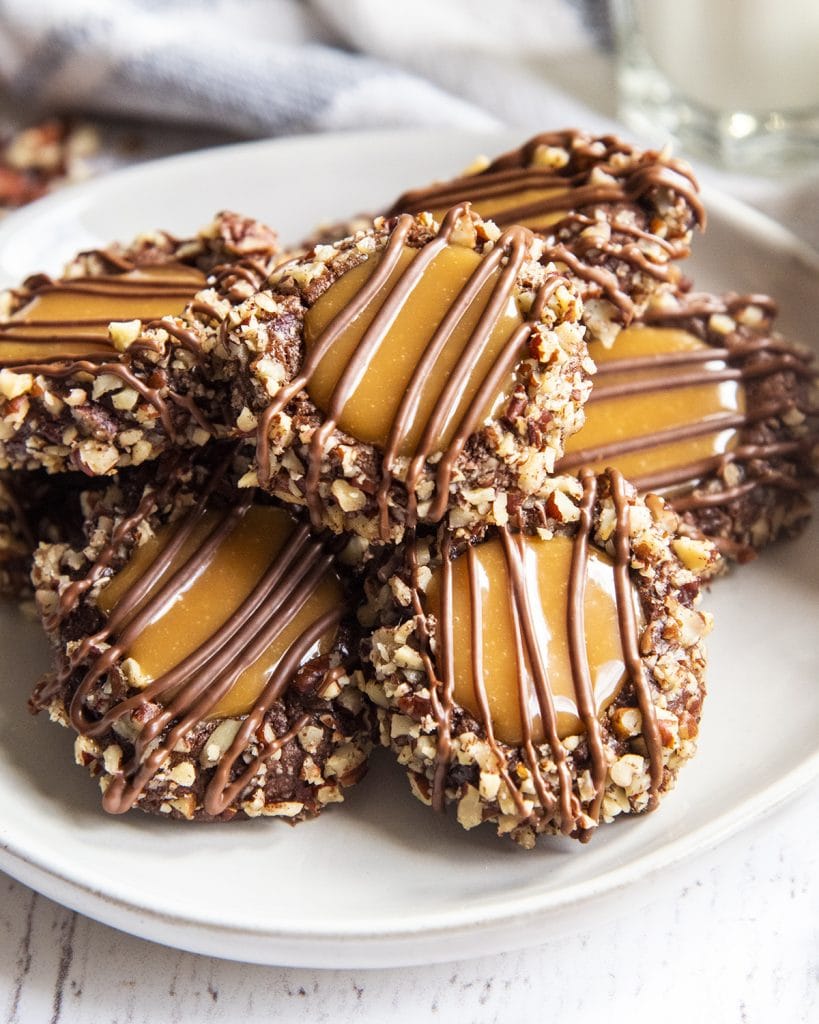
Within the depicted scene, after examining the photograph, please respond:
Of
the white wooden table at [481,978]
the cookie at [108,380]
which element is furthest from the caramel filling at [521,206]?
the white wooden table at [481,978]

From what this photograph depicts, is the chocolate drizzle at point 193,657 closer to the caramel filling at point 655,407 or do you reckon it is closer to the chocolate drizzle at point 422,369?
the chocolate drizzle at point 422,369

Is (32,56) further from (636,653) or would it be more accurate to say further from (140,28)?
(636,653)

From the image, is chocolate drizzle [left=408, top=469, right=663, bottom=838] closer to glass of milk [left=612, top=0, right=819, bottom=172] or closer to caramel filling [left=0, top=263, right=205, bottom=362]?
caramel filling [left=0, top=263, right=205, bottom=362]

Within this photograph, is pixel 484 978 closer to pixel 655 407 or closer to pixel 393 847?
pixel 393 847

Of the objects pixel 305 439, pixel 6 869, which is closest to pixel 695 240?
pixel 305 439

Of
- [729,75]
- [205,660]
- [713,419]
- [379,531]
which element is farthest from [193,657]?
[729,75]

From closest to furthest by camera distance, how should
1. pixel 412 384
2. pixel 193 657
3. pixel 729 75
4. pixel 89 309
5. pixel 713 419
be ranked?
1. pixel 412 384
2. pixel 193 657
3. pixel 89 309
4. pixel 713 419
5. pixel 729 75

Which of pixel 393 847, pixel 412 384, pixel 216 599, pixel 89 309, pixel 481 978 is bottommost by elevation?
pixel 481 978
